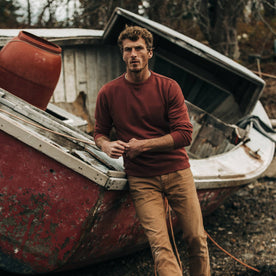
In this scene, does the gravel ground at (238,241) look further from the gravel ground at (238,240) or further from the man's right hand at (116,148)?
the man's right hand at (116,148)

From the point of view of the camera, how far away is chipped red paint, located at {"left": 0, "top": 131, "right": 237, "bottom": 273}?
8.35 feet

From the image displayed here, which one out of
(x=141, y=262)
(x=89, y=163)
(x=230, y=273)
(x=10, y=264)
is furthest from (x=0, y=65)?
(x=230, y=273)

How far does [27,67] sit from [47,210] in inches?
53.4

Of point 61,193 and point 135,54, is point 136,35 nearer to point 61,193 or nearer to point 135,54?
point 135,54

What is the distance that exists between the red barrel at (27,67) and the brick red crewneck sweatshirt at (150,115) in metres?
0.95

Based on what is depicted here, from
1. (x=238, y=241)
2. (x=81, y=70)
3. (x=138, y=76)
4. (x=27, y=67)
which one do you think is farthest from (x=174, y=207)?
(x=81, y=70)

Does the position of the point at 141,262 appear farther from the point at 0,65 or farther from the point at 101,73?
the point at 101,73

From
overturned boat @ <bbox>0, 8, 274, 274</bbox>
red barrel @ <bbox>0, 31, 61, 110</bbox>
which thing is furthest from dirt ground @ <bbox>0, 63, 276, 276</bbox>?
red barrel @ <bbox>0, 31, 61, 110</bbox>

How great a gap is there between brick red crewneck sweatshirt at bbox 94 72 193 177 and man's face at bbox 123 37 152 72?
0.38ft

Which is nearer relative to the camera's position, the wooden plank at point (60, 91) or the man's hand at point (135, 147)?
the man's hand at point (135, 147)

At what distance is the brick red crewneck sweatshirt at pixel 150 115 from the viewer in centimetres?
258

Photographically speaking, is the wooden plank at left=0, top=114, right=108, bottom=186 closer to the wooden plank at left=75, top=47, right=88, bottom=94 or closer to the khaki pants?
the khaki pants

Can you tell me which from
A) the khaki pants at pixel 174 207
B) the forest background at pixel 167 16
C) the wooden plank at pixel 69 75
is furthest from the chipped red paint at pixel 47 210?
the forest background at pixel 167 16

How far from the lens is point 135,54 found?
2547mm
